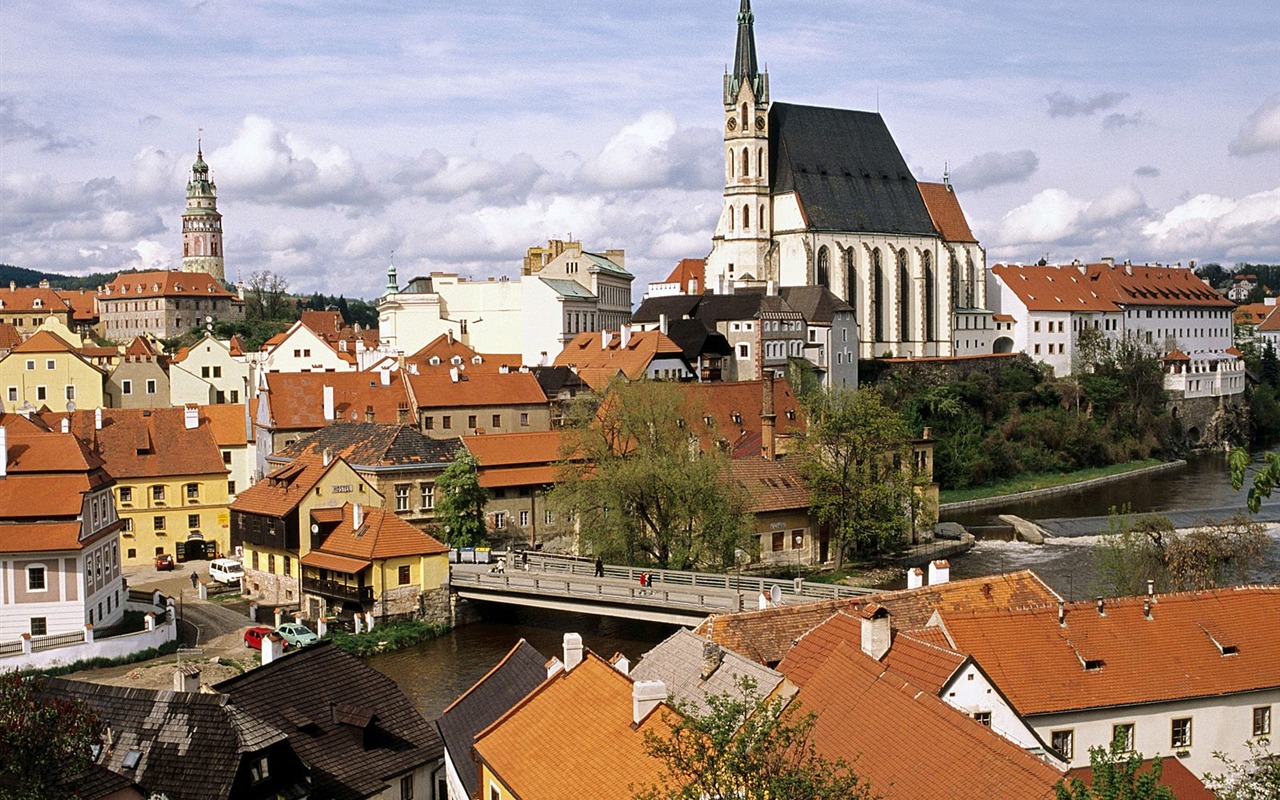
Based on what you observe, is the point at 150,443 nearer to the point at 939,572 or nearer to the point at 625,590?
the point at 625,590

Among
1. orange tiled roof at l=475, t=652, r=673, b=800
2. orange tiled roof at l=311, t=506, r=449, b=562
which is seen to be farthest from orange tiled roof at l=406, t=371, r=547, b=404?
orange tiled roof at l=475, t=652, r=673, b=800

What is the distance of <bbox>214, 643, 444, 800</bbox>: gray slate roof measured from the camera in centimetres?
2205

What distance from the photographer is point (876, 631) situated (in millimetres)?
20562

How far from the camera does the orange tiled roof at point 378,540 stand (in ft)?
139

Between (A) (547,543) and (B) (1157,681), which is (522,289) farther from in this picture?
(B) (1157,681)

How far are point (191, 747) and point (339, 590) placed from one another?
22.5 metres

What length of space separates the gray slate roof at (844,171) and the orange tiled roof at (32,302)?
6916cm

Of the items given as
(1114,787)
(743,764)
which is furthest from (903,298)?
(743,764)

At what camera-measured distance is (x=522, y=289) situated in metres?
90.6

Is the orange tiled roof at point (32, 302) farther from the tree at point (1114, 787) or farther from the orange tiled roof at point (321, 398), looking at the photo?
the tree at point (1114, 787)

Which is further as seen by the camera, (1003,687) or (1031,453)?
(1031,453)

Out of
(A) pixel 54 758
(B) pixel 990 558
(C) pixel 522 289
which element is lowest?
(B) pixel 990 558

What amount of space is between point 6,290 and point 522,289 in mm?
59886

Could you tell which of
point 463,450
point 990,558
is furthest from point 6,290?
point 990,558
